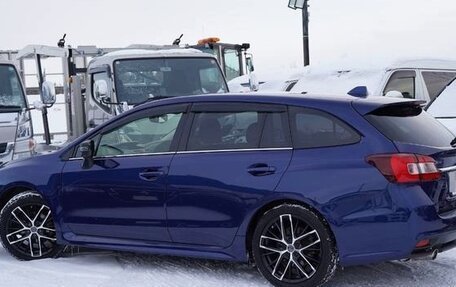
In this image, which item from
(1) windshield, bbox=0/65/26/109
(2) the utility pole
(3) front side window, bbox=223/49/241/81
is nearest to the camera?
(1) windshield, bbox=0/65/26/109

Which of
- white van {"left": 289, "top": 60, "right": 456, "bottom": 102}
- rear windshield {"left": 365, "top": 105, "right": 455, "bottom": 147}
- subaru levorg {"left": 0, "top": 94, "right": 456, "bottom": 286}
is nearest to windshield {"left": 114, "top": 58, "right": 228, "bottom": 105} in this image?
white van {"left": 289, "top": 60, "right": 456, "bottom": 102}

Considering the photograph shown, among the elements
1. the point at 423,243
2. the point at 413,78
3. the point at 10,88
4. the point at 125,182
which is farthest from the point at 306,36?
the point at 423,243

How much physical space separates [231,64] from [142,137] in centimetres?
1030

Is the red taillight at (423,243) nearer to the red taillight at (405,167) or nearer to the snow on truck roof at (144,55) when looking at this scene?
the red taillight at (405,167)

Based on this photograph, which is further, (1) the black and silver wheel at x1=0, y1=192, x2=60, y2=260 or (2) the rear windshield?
(1) the black and silver wheel at x1=0, y1=192, x2=60, y2=260

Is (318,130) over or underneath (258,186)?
over

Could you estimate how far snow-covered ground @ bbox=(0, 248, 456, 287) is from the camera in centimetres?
539

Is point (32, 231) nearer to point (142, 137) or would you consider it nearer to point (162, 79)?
point (142, 137)

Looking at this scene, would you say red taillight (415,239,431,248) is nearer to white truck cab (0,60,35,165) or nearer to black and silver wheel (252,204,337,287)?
black and silver wheel (252,204,337,287)

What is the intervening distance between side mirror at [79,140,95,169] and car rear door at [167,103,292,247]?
0.92m

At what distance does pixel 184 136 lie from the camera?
571 cm

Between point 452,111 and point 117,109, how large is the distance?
16.1ft

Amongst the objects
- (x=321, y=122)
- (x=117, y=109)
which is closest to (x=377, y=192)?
(x=321, y=122)

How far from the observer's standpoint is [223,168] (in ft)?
17.6
